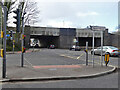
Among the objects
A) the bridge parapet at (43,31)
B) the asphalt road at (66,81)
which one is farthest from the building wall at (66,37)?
the asphalt road at (66,81)

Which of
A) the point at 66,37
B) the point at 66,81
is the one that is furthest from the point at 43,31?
the point at 66,81

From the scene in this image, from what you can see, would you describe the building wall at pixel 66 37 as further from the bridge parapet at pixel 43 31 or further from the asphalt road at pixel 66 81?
the asphalt road at pixel 66 81

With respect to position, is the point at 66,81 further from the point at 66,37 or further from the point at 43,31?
the point at 66,37

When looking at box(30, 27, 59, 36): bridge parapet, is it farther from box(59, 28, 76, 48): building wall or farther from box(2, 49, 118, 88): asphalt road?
box(2, 49, 118, 88): asphalt road

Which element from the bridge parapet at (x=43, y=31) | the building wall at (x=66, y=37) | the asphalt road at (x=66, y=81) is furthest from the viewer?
the building wall at (x=66, y=37)

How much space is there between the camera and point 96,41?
63531 millimetres

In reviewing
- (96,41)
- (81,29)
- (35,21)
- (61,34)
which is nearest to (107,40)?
(96,41)

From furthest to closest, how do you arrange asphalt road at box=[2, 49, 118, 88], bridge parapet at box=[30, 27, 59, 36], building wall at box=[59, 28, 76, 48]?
1. building wall at box=[59, 28, 76, 48]
2. bridge parapet at box=[30, 27, 59, 36]
3. asphalt road at box=[2, 49, 118, 88]

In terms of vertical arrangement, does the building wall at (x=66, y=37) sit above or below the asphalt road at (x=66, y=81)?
above

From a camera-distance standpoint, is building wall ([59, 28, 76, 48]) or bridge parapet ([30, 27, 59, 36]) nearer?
bridge parapet ([30, 27, 59, 36])

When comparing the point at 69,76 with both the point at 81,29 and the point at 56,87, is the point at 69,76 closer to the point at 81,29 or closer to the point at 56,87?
the point at 56,87

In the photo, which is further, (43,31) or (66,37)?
(66,37)

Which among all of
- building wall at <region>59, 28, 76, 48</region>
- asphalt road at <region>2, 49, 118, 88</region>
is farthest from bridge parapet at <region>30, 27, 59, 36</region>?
asphalt road at <region>2, 49, 118, 88</region>

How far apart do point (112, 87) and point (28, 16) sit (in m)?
34.0
